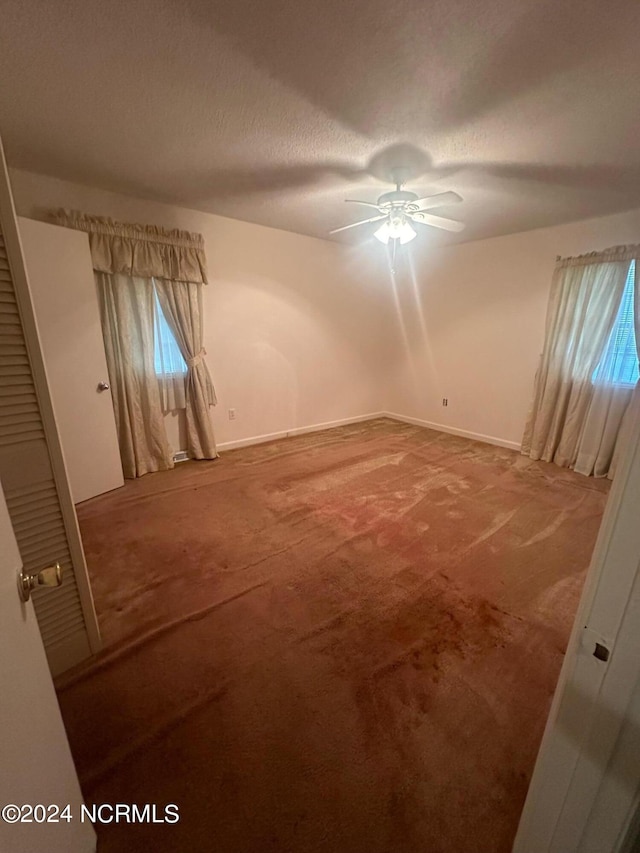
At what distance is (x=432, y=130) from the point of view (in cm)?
180

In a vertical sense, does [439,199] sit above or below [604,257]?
above

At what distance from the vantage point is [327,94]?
156 centimetres

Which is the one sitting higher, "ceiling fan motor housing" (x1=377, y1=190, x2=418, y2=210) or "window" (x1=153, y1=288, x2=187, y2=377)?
"ceiling fan motor housing" (x1=377, y1=190, x2=418, y2=210)

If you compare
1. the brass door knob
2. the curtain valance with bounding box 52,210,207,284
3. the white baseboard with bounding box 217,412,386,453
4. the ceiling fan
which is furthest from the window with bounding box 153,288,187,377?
the brass door knob

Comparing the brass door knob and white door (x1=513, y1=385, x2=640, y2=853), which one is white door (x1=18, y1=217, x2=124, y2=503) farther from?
white door (x1=513, y1=385, x2=640, y2=853)

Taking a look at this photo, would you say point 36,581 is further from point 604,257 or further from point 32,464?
point 604,257

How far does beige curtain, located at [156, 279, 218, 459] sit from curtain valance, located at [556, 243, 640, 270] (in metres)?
3.40

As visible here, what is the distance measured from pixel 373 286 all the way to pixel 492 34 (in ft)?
11.5

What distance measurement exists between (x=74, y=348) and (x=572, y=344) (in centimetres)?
425

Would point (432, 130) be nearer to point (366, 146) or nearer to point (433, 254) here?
point (366, 146)

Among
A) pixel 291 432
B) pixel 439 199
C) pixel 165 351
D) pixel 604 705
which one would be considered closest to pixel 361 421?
pixel 291 432

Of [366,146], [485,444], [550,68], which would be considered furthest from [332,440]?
[550,68]

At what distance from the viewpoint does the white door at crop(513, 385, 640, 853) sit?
1.58 feet

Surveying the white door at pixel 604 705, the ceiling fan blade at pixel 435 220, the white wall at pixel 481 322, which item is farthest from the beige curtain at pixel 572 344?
the white door at pixel 604 705
